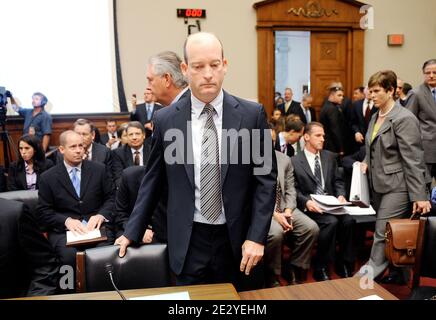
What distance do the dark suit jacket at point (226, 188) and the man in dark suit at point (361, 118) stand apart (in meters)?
4.33

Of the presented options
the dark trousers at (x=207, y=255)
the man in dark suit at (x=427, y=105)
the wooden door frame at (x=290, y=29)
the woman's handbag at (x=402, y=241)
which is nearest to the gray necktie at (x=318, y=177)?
the man in dark suit at (x=427, y=105)

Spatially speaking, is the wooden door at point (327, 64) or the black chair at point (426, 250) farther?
the wooden door at point (327, 64)

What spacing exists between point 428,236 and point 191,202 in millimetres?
1129

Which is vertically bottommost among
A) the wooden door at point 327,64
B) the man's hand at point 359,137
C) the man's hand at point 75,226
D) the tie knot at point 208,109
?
the man's hand at point 75,226

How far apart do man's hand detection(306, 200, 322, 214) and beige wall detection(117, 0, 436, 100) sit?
4284 millimetres

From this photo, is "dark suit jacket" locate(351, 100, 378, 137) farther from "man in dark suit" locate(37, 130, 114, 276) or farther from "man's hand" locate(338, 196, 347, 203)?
"man in dark suit" locate(37, 130, 114, 276)

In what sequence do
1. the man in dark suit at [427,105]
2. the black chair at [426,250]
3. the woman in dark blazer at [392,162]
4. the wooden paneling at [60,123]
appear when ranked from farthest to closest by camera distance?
the wooden paneling at [60,123], the man in dark suit at [427,105], the woman in dark blazer at [392,162], the black chair at [426,250]

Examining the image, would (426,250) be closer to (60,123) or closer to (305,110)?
(305,110)

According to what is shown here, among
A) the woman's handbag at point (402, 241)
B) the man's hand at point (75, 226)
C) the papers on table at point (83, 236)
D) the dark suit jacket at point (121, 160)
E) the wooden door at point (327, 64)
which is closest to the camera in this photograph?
the woman's handbag at point (402, 241)

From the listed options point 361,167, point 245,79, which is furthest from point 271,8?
point 361,167

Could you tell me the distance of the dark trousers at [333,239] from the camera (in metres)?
3.17

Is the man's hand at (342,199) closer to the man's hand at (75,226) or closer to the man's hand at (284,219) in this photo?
the man's hand at (284,219)

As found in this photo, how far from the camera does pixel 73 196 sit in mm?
3055

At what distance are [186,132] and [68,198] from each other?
5.97ft
